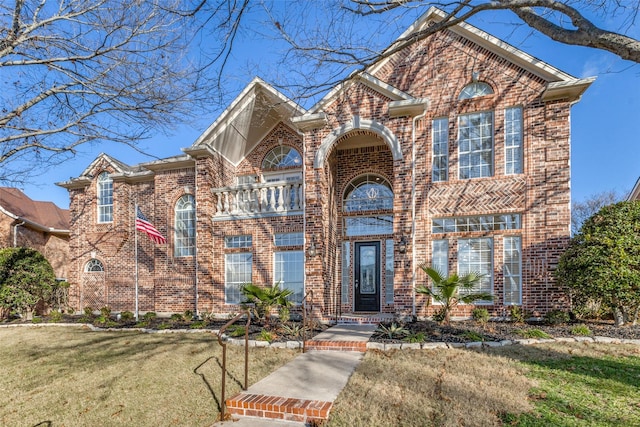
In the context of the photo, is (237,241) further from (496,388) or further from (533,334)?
(496,388)

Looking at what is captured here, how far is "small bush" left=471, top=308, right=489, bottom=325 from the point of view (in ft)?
27.9

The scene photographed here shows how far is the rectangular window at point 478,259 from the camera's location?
374 inches

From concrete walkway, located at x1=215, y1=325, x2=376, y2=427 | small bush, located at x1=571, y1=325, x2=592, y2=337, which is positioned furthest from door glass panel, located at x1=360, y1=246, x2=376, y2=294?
small bush, located at x1=571, y1=325, x2=592, y2=337

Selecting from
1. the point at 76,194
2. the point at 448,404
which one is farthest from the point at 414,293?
the point at 76,194

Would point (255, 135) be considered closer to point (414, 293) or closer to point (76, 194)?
point (414, 293)

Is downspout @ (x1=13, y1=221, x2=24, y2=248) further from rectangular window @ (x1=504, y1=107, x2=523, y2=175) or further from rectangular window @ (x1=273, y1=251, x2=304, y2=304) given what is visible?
rectangular window @ (x1=504, y1=107, x2=523, y2=175)

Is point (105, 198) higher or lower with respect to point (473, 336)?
higher

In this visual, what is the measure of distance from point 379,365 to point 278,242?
235 inches

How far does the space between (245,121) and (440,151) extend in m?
6.58

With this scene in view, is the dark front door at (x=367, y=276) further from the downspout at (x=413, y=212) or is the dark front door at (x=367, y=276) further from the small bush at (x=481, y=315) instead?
the small bush at (x=481, y=315)

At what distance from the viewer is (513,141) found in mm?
9562

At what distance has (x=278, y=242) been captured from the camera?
1096 cm

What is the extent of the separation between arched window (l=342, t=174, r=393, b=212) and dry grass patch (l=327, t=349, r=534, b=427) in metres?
5.88

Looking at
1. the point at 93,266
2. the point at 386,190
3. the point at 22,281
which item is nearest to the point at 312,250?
the point at 386,190
